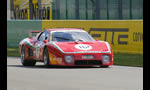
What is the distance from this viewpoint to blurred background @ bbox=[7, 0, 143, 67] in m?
21.3

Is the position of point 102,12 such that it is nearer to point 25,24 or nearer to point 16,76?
point 25,24

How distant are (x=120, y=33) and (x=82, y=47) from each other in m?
7.75

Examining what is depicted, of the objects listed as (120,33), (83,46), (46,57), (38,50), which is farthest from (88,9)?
(83,46)

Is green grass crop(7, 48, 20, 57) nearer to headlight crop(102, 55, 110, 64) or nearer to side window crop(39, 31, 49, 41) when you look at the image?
side window crop(39, 31, 49, 41)

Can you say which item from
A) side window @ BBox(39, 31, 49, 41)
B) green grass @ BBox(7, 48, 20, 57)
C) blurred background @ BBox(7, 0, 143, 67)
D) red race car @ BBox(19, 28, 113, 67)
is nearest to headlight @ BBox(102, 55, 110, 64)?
red race car @ BBox(19, 28, 113, 67)

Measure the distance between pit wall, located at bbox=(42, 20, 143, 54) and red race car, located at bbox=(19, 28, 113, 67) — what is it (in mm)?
5941

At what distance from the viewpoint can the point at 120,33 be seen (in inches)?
865

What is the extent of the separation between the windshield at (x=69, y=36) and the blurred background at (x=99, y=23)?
6.39 feet

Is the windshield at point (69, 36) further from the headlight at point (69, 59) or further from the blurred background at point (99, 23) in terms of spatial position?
the blurred background at point (99, 23)

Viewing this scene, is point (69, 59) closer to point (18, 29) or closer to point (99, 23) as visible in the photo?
point (99, 23)

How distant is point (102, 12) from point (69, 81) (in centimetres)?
3054

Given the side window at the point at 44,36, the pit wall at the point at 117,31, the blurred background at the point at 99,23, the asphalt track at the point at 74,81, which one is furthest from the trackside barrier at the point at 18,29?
the asphalt track at the point at 74,81
